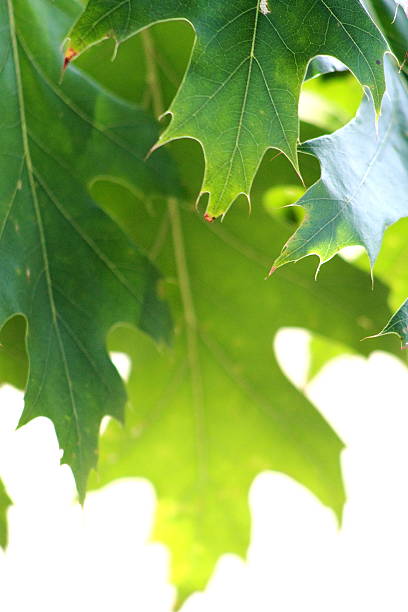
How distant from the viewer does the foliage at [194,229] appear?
0.74 meters

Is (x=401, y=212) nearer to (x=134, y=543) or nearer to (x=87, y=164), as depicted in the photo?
(x=87, y=164)

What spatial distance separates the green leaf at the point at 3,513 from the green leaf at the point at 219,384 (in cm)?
27

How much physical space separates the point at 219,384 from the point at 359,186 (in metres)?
0.60

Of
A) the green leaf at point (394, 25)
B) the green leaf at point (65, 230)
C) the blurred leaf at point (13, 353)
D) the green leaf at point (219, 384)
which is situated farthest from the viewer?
the green leaf at point (219, 384)

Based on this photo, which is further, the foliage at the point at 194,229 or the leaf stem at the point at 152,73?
the leaf stem at the point at 152,73

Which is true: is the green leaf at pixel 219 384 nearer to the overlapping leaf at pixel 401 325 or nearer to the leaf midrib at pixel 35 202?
the leaf midrib at pixel 35 202

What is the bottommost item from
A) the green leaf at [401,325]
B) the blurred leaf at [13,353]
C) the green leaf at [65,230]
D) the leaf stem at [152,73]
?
the blurred leaf at [13,353]

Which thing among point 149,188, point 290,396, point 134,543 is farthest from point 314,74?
point 134,543

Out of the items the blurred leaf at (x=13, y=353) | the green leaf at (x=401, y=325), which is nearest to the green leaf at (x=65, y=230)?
the blurred leaf at (x=13, y=353)

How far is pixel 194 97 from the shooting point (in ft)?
2.44

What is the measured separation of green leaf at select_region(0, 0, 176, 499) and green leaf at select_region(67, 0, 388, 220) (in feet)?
0.90

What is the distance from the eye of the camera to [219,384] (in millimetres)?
1321

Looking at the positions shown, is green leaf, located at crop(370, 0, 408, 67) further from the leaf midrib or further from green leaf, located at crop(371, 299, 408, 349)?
the leaf midrib

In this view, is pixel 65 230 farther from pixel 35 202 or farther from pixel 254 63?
pixel 254 63
